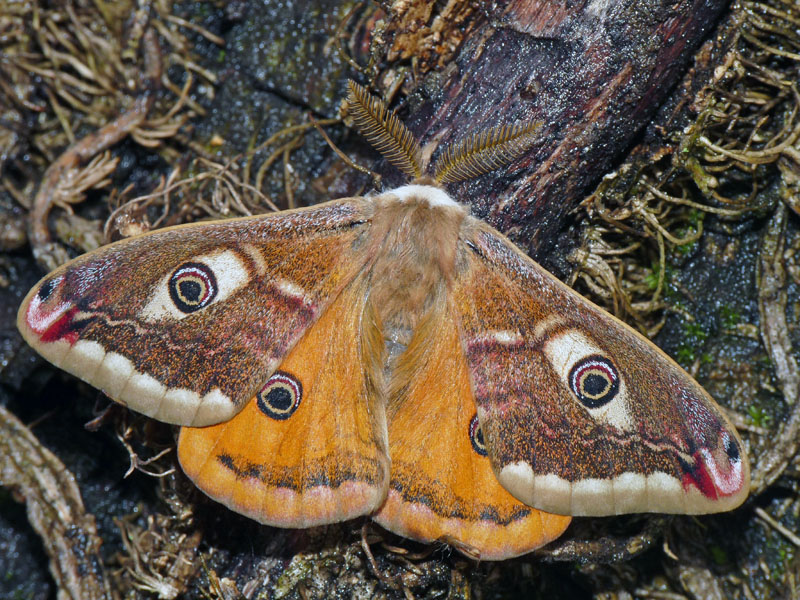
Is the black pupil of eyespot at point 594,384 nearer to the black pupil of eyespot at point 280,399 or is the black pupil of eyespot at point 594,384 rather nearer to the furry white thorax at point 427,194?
the furry white thorax at point 427,194

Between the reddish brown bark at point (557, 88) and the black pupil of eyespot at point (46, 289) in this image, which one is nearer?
the black pupil of eyespot at point (46, 289)

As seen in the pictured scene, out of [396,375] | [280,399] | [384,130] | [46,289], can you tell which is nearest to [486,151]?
[384,130]

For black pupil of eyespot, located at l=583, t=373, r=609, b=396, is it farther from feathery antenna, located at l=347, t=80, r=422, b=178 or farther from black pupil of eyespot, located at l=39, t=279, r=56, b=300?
black pupil of eyespot, located at l=39, t=279, r=56, b=300

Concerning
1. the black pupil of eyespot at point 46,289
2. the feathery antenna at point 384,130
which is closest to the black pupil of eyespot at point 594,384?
the feathery antenna at point 384,130

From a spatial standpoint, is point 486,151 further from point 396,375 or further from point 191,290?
point 191,290

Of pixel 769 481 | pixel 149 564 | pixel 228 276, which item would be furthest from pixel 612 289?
pixel 149 564

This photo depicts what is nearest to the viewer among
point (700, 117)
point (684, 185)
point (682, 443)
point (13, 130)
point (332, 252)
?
point (682, 443)

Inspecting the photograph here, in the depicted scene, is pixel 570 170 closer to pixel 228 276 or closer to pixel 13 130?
pixel 228 276
